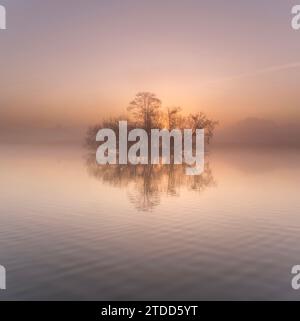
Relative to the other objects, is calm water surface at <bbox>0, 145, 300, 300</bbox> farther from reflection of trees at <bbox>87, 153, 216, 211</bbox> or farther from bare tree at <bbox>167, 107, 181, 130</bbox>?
bare tree at <bbox>167, 107, 181, 130</bbox>

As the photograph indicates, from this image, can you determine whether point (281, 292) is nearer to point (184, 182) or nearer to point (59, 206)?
point (59, 206)

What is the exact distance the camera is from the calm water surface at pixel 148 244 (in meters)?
12.9

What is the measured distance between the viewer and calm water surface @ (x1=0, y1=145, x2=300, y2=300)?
12.9 meters

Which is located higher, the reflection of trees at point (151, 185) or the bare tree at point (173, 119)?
the bare tree at point (173, 119)

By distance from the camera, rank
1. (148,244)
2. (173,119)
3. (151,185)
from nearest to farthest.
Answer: (148,244) → (151,185) → (173,119)

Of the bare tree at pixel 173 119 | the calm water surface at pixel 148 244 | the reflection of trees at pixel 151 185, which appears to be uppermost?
the bare tree at pixel 173 119

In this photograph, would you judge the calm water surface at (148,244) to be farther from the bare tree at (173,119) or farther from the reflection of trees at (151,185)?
the bare tree at (173,119)

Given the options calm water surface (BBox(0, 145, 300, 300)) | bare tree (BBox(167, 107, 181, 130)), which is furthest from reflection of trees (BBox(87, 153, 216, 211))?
bare tree (BBox(167, 107, 181, 130))

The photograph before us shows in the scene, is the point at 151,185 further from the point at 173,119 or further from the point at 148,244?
the point at 173,119

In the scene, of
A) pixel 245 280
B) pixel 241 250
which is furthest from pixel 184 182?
pixel 245 280

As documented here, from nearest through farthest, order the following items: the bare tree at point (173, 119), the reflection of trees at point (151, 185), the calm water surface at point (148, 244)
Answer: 1. the calm water surface at point (148, 244)
2. the reflection of trees at point (151, 185)
3. the bare tree at point (173, 119)

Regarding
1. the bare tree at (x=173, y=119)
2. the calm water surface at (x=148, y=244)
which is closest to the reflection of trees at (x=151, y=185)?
the calm water surface at (x=148, y=244)

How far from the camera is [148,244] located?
698 inches

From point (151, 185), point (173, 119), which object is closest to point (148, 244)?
point (151, 185)
